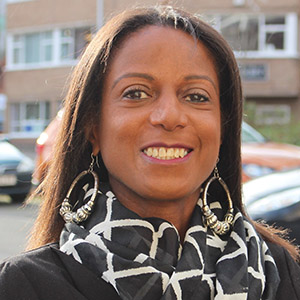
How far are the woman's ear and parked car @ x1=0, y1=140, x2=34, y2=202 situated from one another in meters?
8.46

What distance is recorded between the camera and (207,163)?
5.96ft

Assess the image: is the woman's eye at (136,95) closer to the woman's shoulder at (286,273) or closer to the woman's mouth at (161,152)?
the woman's mouth at (161,152)

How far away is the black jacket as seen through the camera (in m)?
1.61

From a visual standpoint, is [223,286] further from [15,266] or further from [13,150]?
[13,150]

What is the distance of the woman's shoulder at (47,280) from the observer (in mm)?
1612

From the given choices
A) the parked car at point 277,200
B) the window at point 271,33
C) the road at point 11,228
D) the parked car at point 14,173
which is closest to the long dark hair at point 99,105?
the parked car at point 277,200

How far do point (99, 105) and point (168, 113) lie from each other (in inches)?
10.8

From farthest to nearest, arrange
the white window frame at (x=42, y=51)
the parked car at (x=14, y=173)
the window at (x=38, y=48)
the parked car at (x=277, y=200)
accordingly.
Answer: the window at (x=38, y=48) < the white window frame at (x=42, y=51) < the parked car at (x=14, y=173) < the parked car at (x=277, y=200)

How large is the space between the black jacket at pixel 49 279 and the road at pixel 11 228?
333 cm

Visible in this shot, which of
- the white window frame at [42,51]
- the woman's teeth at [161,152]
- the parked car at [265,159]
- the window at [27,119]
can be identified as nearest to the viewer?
the woman's teeth at [161,152]

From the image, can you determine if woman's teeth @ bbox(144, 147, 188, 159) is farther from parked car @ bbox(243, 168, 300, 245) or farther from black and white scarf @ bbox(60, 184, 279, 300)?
parked car @ bbox(243, 168, 300, 245)

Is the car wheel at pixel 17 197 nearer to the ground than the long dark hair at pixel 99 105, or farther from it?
nearer to the ground

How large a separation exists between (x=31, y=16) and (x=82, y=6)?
11.1 ft

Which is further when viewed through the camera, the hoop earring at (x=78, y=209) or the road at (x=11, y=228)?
the road at (x=11, y=228)
